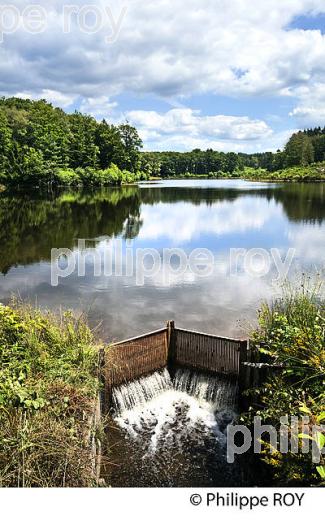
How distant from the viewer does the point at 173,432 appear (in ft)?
24.4

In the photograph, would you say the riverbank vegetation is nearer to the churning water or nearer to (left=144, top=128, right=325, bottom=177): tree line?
the churning water

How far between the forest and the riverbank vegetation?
57.2m

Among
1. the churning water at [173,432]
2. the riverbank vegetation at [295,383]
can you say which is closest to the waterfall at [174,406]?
the churning water at [173,432]

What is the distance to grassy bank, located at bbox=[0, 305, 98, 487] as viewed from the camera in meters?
4.43

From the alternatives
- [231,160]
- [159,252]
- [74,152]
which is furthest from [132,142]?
[159,252]

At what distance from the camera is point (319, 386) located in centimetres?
596

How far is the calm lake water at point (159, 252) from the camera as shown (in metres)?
12.5

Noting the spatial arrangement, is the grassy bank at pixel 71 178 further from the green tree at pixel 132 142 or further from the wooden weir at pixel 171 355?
the wooden weir at pixel 171 355

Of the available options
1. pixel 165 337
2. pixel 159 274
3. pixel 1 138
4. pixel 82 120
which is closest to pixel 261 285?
pixel 159 274

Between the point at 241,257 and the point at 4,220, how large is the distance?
732 inches

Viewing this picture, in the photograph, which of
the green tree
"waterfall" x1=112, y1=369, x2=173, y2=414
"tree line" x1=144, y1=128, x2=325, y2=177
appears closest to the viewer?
"waterfall" x1=112, y1=369, x2=173, y2=414

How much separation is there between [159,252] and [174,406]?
1334 cm

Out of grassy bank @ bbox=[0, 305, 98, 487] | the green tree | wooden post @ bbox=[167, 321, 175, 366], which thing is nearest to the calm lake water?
wooden post @ bbox=[167, 321, 175, 366]

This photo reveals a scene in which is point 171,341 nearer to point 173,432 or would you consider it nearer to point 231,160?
point 173,432
